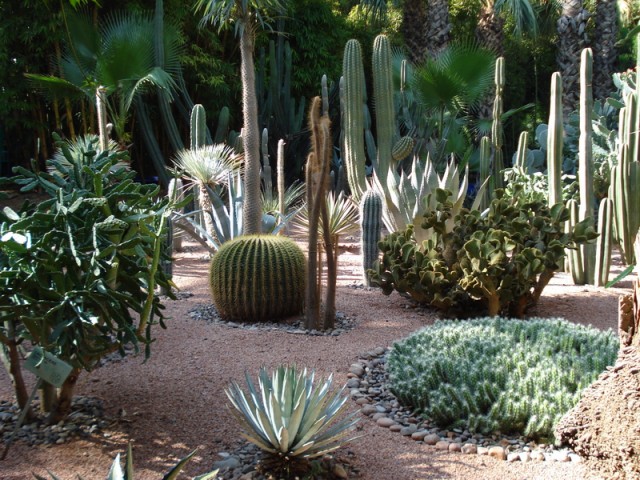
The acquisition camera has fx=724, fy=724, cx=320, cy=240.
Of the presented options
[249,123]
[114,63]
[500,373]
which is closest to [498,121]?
[249,123]

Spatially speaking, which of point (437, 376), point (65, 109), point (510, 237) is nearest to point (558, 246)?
point (510, 237)

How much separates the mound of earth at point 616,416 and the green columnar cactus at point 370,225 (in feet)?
13.3

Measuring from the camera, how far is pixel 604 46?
16.0 m

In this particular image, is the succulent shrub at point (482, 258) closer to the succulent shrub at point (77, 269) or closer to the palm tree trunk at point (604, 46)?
the succulent shrub at point (77, 269)

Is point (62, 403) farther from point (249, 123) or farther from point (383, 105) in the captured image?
point (383, 105)

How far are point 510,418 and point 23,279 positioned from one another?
2.40 meters

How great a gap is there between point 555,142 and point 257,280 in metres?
3.69

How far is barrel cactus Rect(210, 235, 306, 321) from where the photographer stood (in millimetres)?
5852

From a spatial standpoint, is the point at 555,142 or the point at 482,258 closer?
the point at 482,258

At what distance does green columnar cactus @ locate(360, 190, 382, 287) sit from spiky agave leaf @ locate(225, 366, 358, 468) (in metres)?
3.85

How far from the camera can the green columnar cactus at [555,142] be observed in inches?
294

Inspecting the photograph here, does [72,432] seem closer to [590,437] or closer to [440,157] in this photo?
[590,437]

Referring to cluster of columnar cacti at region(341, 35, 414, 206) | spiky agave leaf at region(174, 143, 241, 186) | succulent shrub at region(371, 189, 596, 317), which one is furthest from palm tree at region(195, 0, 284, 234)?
cluster of columnar cacti at region(341, 35, 414, 206)

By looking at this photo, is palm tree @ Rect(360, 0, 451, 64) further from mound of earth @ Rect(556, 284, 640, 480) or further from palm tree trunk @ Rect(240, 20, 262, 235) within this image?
mound of earth @ Rect(556, 284, 640, 480)
